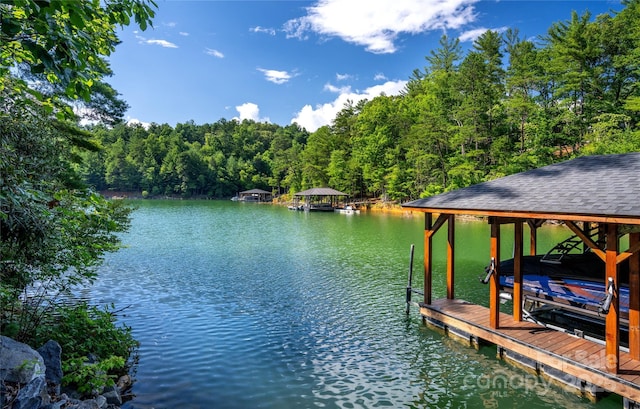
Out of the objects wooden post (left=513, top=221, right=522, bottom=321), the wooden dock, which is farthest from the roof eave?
the wooden dock

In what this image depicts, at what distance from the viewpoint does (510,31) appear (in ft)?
138

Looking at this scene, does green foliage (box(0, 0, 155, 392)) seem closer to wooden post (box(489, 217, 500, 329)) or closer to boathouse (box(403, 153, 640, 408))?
boathouse (box(403, 153, 640, 408))

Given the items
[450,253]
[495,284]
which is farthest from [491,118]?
[495,284]

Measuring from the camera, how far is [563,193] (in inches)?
254

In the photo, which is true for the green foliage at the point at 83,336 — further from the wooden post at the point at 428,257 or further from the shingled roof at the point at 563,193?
the shingled roof at the point at 563,193

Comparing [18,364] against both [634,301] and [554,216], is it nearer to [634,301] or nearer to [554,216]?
[554,216]

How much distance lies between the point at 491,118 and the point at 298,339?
3371cm

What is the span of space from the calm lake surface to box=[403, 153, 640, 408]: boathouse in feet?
1.30

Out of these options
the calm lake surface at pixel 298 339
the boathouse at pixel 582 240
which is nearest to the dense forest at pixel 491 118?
the calm lake surface at pixel 298 339

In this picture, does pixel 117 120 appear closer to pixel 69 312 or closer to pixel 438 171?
pixel 69 312

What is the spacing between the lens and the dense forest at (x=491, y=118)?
2906 cm

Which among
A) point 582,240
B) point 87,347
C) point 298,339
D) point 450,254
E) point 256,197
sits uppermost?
point 256,197

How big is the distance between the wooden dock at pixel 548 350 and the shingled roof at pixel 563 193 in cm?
216

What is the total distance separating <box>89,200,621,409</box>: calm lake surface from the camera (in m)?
5.71
